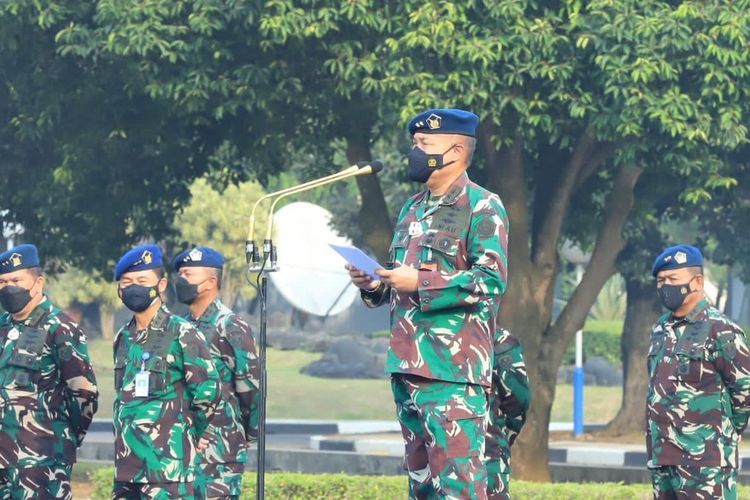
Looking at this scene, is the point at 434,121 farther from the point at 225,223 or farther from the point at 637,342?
the point at 225,223

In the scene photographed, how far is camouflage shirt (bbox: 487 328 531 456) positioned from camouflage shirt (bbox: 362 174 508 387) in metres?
2.31

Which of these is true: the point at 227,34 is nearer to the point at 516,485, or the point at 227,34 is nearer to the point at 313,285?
the point at 516,485

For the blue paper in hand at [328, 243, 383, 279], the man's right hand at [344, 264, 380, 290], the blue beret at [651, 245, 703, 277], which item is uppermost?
the blue beret at [651, 245, 703, 277]

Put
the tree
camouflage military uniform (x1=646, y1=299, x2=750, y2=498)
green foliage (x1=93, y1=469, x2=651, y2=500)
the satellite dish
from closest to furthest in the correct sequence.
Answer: camouflage military uniform (x1=646, y1=299, x2=750, y2=498), green foliage (x1=93, y1=469, x2=651, y2=500), the tree, the satellite dish

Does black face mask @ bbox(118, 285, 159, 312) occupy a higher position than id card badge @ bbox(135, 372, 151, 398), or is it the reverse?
black face mask @ bbox(118, 285, 159, 312)

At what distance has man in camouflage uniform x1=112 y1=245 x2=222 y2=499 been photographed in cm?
842

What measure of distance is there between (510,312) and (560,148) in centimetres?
175

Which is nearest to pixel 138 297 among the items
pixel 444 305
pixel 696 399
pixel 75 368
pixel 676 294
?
pixel 75 368

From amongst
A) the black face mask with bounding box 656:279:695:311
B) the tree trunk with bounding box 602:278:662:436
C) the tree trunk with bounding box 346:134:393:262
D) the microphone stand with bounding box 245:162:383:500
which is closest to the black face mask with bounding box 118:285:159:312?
the microphone stand with bounding box 245:162:383:500

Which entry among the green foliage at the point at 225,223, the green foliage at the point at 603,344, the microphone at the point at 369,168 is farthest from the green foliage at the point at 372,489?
the green foliage at the point at 225,223

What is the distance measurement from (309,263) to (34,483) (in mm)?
35411

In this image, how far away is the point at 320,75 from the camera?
49.8 ft

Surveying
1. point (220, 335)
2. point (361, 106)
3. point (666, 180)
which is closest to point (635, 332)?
point (666, 180)

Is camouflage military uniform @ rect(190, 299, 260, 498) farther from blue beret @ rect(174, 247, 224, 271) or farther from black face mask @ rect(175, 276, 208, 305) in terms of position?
blue beret @ rect(174, 247, 224, 271)
